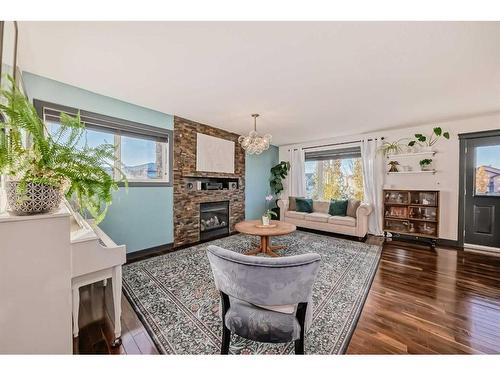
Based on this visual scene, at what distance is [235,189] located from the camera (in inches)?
198

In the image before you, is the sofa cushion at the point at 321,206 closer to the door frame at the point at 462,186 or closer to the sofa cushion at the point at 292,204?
the sofa cushion at the point at 292,204

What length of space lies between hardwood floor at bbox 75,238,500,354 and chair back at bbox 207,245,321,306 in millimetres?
797

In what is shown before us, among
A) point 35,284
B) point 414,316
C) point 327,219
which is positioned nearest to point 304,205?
point 327,219

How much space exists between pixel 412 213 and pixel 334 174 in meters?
1.90

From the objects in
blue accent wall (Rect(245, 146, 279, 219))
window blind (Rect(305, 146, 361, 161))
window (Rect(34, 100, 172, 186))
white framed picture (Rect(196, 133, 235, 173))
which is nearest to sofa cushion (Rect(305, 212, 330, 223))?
blue accent wall (Rect(245, 146, 279, 219))

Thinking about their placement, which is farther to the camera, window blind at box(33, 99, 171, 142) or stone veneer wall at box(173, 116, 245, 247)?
stone veneer wall at box(173, 116, 245, 247)

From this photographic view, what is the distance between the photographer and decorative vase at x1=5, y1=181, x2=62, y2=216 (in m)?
0.94

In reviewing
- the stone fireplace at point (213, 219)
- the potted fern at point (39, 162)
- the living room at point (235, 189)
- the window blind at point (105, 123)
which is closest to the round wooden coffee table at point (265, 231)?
the living room at point (235, 189)

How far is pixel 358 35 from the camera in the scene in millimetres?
1645

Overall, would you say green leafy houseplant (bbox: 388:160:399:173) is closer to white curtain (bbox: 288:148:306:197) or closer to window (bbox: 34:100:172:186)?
white curtain (bbox: 288:148:306:197)

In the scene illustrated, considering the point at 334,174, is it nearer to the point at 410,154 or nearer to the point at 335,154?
the point at 335,154

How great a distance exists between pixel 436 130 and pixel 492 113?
0.73 metres

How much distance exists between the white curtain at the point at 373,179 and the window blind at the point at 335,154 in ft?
0.82
